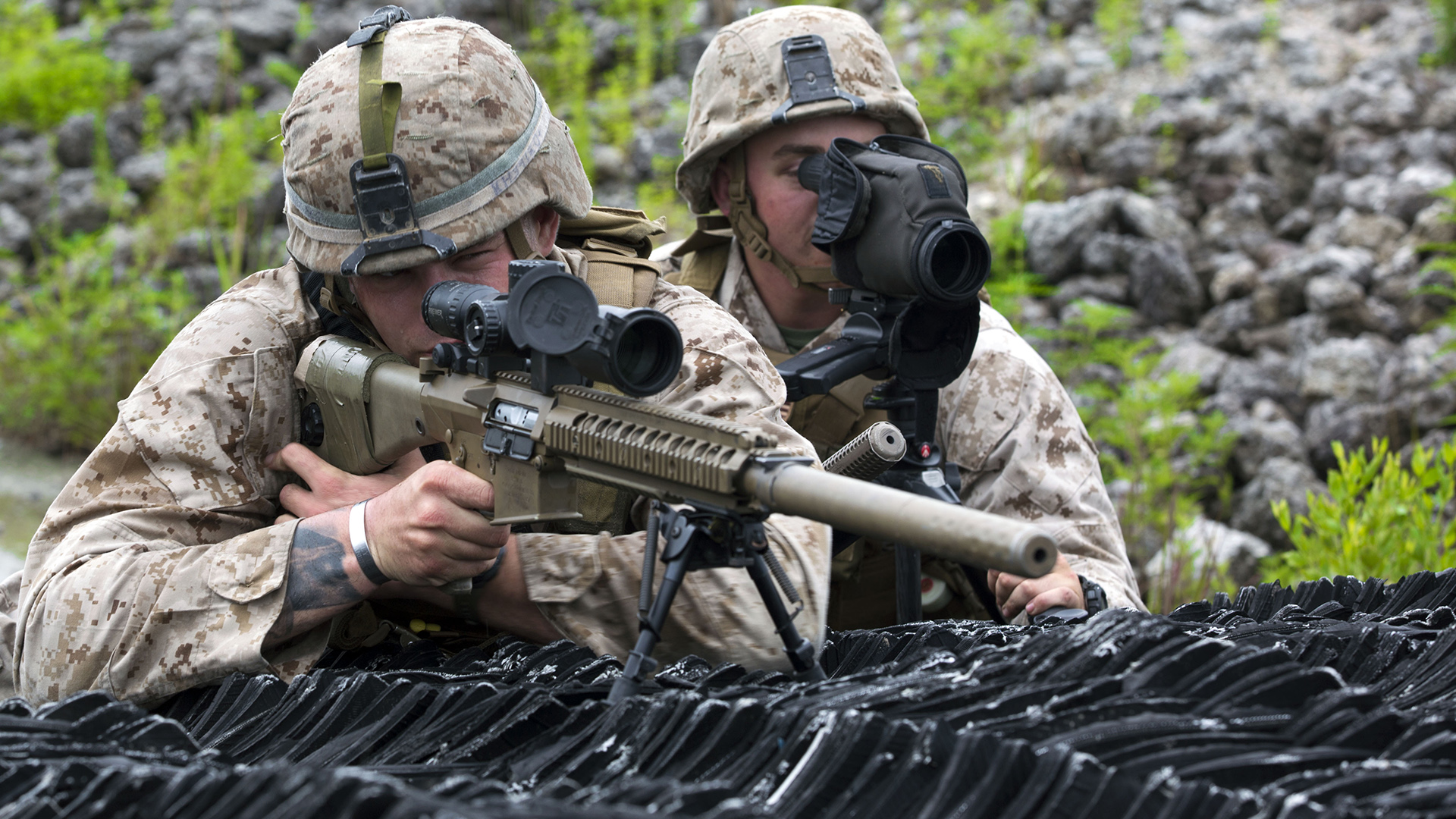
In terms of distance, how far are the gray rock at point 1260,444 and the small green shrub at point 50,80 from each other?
7666 mm

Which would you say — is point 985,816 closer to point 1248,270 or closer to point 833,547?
point 833,547

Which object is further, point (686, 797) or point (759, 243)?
point (759, 243)

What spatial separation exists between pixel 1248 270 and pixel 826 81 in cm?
356

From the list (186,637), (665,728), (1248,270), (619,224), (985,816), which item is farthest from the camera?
(1248,270)

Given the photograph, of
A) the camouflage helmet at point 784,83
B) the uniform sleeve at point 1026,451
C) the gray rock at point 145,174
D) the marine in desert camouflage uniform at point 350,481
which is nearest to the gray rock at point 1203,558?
the uniform sleeve at point 1026,451

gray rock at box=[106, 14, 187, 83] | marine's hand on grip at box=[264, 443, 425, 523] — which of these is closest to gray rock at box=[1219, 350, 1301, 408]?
marine's hand on grip at box=[264, 443, 425, 523]

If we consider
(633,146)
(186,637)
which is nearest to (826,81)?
(186,637)

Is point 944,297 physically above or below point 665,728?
above

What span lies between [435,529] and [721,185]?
2078 mm

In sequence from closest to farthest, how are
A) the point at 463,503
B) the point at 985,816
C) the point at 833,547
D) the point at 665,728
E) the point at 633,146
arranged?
the point at 985,816 < the point at 665,728 < the point at 463,503 < the point at 833,547 < the point at 633,146

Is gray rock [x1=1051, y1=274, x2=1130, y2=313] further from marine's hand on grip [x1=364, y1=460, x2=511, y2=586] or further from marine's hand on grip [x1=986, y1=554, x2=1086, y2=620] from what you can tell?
marine's hand on grip [x1=364, y1=460, x2=511, y2=586]

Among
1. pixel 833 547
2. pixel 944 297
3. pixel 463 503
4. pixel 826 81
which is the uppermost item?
pixel 826 81

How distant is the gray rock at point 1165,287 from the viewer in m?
6.39

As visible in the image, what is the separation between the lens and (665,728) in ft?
5.80
